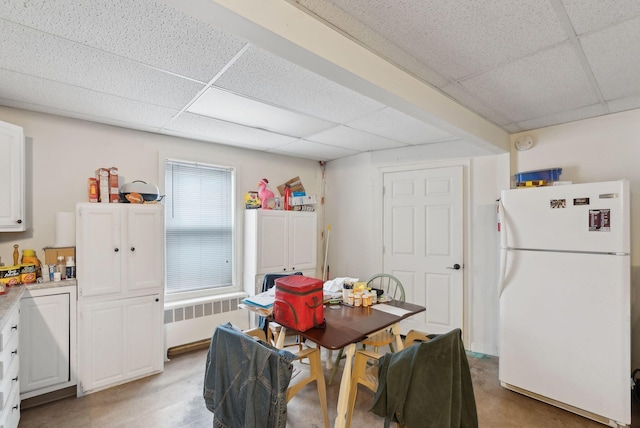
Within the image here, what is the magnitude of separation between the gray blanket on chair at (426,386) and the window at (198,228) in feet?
8.79

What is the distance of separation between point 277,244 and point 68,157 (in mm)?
2232

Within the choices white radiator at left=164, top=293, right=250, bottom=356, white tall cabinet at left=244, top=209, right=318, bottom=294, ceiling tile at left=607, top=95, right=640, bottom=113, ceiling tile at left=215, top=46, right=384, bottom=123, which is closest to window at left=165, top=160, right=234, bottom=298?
white radiator at left=164, top=293, right=250, bottom=356

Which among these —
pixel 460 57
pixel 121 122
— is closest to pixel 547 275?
pixel 460 57

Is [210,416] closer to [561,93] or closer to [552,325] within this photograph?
[552,325]

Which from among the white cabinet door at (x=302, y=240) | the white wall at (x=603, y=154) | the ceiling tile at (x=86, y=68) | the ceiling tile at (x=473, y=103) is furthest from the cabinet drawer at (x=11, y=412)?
the white wall at (x=603, y=154)

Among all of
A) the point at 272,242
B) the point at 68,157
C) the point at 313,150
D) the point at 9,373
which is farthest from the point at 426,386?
the point at 68,157

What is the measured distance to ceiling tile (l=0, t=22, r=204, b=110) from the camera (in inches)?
62.6

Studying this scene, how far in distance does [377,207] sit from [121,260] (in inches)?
114

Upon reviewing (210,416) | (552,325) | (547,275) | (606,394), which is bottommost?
(210,416)

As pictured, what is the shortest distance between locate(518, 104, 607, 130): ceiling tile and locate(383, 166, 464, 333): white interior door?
0.78 metres

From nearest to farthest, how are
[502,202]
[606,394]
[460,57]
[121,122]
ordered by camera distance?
[460,57], [606,394], [502,202], [121,122]

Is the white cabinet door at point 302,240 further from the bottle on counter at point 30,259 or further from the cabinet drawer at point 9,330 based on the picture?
the cabinet drawer at point 9,330

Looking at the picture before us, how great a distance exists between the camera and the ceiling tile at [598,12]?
4.33ft

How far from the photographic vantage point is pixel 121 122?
2.87 meters
